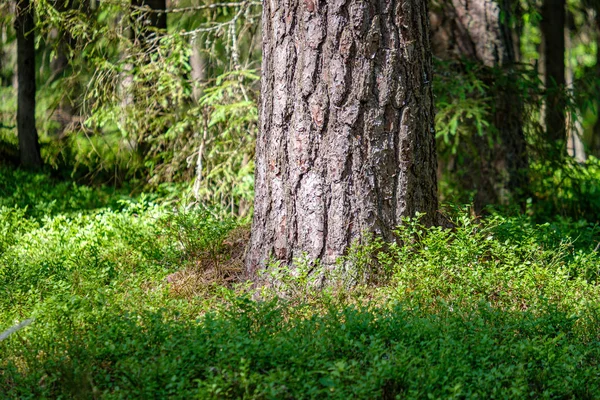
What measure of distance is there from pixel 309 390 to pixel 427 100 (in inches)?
112

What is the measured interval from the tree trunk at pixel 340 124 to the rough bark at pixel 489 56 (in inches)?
133

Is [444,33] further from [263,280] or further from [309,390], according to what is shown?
[309,390]

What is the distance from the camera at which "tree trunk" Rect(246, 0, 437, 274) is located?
16.6 feet

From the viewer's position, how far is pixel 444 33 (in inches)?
340

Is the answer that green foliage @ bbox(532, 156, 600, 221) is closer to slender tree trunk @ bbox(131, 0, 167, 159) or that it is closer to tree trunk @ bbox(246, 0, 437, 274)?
tree trunk @ bbox(246, 0, 437, 274)

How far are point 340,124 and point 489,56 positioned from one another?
4137mm

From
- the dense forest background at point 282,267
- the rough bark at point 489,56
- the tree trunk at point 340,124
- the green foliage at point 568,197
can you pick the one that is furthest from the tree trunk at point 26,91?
the green foliage at point 568,197

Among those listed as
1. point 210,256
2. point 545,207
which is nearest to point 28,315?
point 210,256

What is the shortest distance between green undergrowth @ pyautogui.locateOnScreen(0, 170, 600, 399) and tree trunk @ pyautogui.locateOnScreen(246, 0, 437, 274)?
24 cm

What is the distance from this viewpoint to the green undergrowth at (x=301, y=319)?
11.5 ft

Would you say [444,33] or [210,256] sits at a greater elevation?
[444,33]

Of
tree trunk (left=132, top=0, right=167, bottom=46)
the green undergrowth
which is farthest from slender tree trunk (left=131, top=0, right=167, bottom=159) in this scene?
the green undergrowth

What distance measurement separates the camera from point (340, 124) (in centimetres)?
506

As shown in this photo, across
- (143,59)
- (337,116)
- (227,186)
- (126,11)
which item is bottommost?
(227,186)
